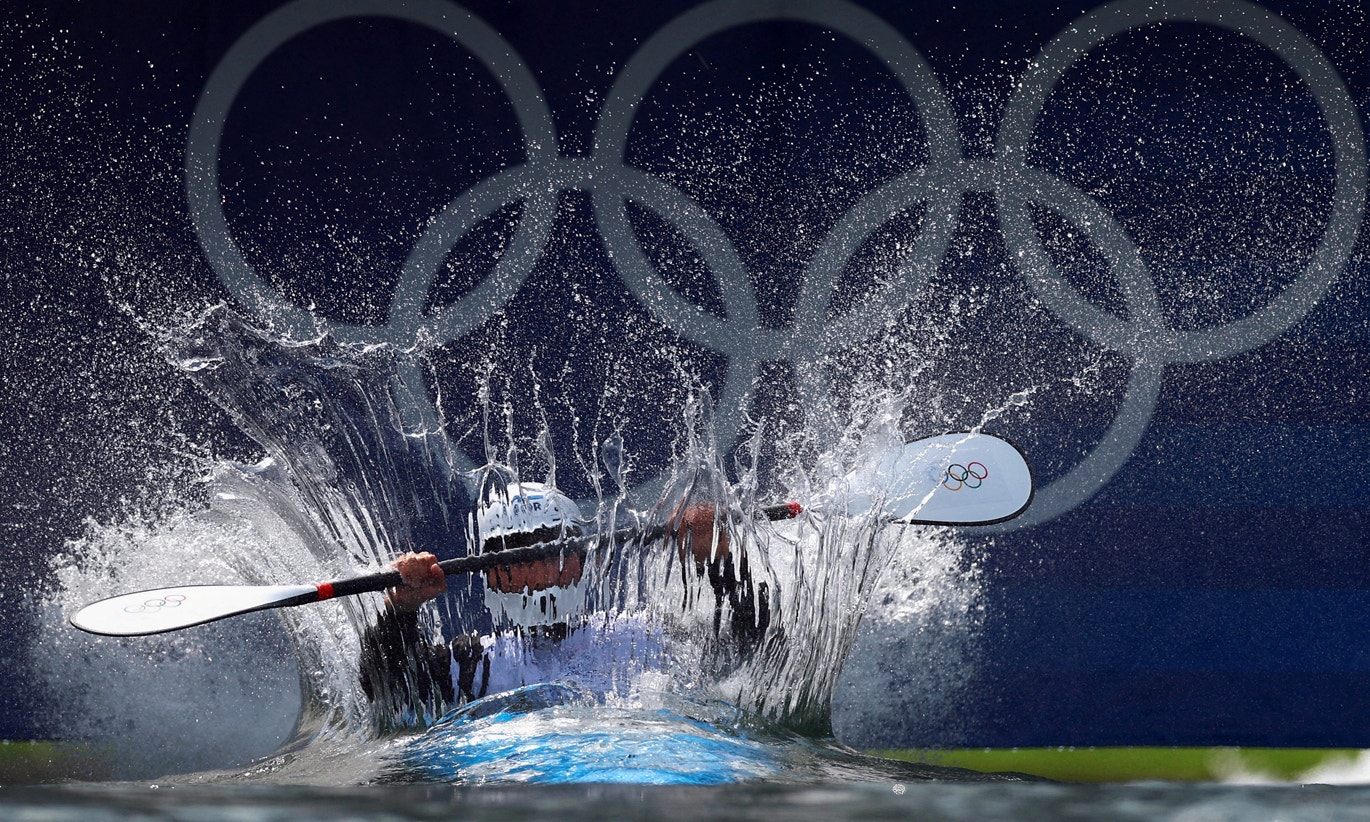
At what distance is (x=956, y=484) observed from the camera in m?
3.17

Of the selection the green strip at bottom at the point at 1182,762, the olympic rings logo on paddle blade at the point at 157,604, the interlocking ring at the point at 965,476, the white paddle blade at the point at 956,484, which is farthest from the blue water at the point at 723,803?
the green strip at bottom at the point at 1182,762

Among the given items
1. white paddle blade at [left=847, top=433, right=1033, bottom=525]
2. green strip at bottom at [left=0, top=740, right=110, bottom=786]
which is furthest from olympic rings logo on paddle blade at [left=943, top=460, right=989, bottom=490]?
green strip at bottom at [left=0, top=740, right=110, bottom=786]

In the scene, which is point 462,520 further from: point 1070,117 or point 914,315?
point 1070,117

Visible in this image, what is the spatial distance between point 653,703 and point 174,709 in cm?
215

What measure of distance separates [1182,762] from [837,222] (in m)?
2.07

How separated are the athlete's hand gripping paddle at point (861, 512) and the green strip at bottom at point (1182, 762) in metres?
1.07

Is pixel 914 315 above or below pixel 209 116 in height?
below

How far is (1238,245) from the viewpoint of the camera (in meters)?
3.73

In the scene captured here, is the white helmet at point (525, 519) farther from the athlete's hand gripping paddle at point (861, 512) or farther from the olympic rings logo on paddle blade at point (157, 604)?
the olympic rings logo on paddle blade at point (157, 604)

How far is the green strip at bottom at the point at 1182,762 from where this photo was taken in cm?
375

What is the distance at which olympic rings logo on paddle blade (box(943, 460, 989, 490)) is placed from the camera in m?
3.16

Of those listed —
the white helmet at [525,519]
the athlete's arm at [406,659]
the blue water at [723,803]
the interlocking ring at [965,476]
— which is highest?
the interlocking ring at [965,476]

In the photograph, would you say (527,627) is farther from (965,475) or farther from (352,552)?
(965,475)

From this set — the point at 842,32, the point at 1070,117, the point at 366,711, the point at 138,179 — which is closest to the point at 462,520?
the point at 366,711
